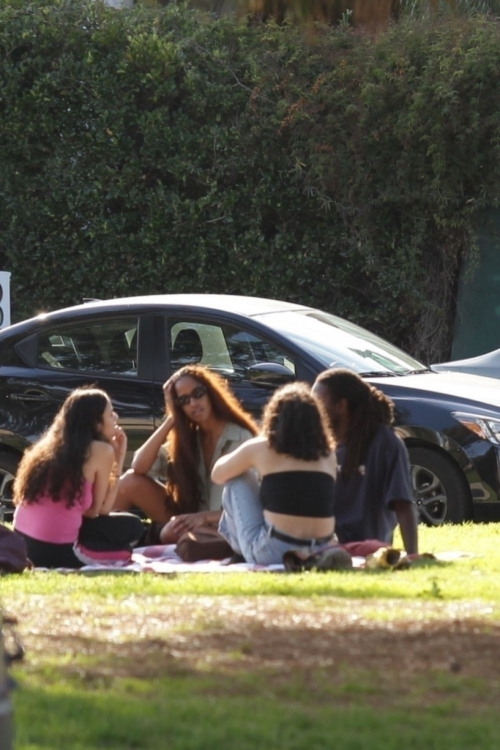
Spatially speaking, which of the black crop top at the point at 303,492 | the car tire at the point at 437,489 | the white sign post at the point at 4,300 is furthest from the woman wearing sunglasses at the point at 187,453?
the white sign post at the point at 4,300

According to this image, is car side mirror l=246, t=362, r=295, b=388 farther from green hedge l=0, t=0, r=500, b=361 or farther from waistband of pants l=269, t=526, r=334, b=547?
green hedge l=0, t=0, r=500, b=361

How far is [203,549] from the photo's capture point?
7.72 m

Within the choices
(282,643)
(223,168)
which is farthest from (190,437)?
(223,168)

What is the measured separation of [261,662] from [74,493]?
298cm

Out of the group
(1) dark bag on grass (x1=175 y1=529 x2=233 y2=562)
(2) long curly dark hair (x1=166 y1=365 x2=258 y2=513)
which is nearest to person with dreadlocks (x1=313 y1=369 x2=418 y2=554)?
(1) dark bag on grass (x1=175 y1=529 x2=233 y2=562)

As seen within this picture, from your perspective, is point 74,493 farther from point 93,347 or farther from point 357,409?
point 93,347

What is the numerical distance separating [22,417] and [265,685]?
575cm

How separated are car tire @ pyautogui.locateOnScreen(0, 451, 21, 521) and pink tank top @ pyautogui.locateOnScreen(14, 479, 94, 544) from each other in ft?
7.45

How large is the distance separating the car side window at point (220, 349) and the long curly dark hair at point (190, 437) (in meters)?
1.13

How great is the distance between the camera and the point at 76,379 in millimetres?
9859

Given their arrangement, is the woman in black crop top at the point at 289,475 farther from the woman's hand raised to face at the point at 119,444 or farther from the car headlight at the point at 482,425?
the car headlight at the point at 482,425

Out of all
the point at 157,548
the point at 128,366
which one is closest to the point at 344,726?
the point at 157,548

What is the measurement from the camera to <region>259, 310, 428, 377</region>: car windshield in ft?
31.2

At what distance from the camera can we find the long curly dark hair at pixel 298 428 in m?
6.94
